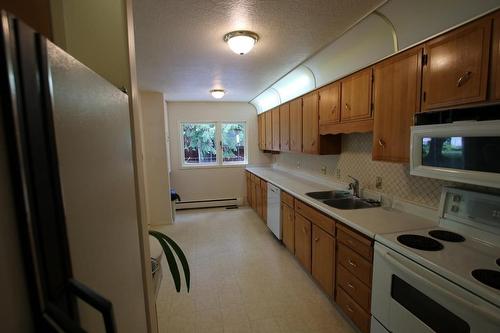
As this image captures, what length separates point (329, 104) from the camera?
8.76 feet

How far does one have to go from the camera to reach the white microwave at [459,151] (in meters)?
1.16

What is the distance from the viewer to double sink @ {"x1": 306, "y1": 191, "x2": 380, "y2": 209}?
7.92 ft

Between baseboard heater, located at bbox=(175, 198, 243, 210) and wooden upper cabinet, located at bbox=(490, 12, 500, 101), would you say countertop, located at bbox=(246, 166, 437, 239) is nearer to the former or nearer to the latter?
wooden upper cabinet, located at bbox=(490, 12, 500, 101)

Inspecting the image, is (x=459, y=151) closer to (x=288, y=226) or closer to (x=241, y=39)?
(x=241, y=39)

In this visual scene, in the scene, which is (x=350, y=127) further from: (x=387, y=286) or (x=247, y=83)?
(x=247, y=83)

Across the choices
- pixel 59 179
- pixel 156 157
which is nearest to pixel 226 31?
pixel 59 179

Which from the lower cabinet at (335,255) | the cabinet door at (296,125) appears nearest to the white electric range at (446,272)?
the lower cabinet at (335,255)

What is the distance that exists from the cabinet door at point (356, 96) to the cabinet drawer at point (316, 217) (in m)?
0.97

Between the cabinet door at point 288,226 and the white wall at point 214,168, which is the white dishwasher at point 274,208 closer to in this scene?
the cabinet door at point 288,226

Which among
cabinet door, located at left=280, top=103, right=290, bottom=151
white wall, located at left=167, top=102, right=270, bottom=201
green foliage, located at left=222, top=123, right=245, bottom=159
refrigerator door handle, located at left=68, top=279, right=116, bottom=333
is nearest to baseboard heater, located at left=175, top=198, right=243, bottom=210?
white wall, located at left=167, top=102, right=270, bottom=201

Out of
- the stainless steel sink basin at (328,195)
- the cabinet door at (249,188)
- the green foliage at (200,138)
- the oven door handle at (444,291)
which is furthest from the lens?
the green foliage at (200,138)

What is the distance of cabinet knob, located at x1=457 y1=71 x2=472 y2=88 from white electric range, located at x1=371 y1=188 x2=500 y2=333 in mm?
688

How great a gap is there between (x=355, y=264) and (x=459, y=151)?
3.37ft

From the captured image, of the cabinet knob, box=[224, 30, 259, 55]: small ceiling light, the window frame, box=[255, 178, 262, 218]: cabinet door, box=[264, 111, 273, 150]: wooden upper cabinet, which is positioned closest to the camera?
the cabinet knob
